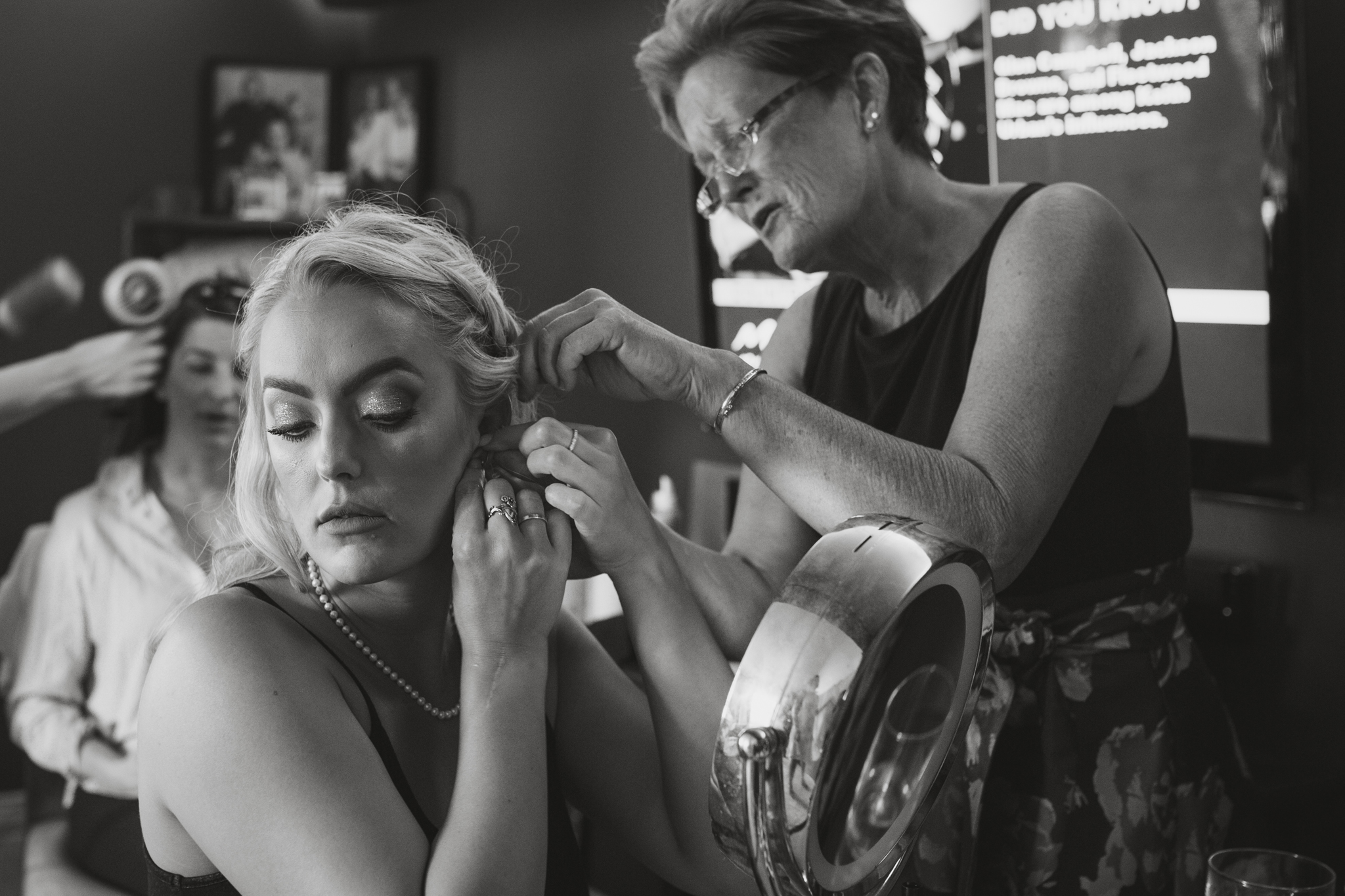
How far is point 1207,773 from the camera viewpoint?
1479 millimetres

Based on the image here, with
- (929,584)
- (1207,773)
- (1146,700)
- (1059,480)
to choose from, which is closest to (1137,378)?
(1059,480)

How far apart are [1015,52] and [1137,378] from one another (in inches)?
57.7

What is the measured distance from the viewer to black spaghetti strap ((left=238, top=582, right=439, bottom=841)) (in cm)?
122

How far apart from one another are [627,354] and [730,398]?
4.3 inches

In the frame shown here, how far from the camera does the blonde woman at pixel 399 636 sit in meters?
1.12

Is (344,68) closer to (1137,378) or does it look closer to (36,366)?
(36,366)

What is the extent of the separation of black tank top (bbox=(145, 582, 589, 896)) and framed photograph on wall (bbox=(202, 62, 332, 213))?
12.7ft

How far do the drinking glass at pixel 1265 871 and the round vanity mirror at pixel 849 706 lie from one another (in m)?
0.51

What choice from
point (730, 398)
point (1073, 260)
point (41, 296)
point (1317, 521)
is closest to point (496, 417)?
point (730, 398)

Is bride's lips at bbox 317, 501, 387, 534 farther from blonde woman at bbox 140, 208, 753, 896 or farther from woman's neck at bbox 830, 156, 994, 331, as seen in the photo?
woman's neck at bbox 830, 156, 994, 331

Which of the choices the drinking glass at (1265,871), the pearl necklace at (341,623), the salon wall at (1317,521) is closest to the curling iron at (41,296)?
the pearl necklace at (341,623)

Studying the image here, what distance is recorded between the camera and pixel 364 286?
1.28 metres

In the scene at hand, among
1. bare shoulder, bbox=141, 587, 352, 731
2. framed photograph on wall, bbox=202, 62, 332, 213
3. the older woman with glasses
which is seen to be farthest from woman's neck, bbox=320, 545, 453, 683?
framed photograph on wall, bbox=202, 62, 332, 213

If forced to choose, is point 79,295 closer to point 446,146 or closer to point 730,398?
point 446,146
